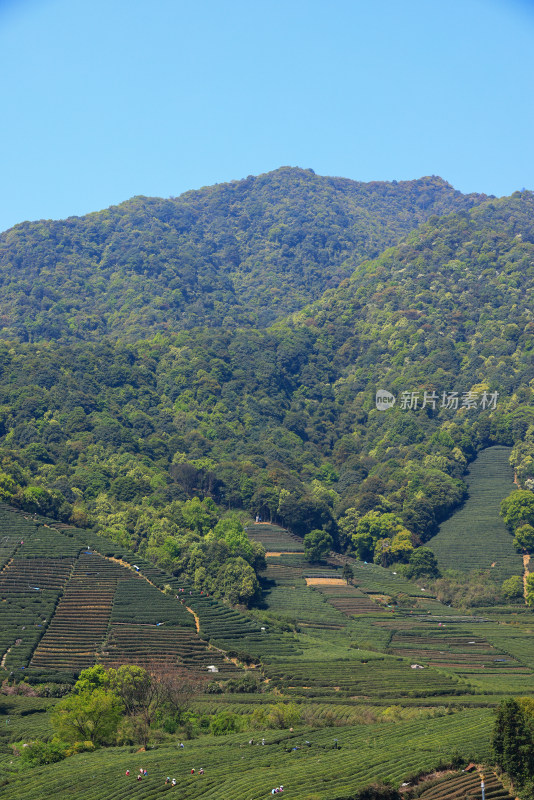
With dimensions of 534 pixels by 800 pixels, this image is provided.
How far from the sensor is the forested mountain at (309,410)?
108500 millimetres

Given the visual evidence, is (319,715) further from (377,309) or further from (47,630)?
(377,309)

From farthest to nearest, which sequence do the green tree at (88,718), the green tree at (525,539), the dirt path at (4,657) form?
the green tree at (525,539)
the dirt path at (4,657)
the green tree at (88,718)

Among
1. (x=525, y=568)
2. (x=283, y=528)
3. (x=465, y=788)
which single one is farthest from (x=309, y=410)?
(x=465, y=788)

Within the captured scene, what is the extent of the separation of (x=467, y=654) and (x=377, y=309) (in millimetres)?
107984

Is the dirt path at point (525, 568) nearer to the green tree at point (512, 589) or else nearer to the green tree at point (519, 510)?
the green tree at point (512, 589)

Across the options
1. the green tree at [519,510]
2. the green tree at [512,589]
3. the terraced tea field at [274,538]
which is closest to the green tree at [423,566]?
the green tree at [512,589]

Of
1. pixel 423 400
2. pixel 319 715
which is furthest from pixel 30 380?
pixel 319 715

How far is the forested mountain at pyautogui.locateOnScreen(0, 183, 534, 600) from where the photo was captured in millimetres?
108500

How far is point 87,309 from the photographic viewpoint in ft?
650
